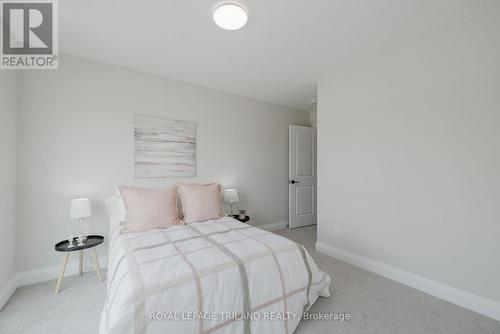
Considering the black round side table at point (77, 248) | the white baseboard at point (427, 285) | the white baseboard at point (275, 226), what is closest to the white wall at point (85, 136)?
the black round side table at point (77, 248)

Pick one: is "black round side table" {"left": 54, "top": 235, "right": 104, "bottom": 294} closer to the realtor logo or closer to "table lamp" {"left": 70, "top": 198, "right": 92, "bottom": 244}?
"table lamp" {"left": 70, "top": 198, "right": 92, "bottom": 244}

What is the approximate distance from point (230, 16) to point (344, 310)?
2.61 m

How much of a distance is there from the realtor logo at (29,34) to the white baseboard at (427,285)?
390 cm

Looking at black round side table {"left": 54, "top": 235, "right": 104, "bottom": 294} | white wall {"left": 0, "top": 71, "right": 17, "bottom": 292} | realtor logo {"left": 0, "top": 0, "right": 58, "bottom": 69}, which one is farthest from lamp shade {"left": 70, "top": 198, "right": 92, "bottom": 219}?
realtor logo {"left": 0, "top": 0, "right": 58, "bottom": 69}

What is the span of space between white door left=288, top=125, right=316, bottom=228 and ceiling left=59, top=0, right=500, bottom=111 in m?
1.52

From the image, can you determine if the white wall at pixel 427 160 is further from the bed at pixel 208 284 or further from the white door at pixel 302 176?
the white door at pixel 302 176

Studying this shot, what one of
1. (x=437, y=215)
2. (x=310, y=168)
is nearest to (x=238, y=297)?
(x=437, y=215)

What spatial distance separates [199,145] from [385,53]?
2.63m

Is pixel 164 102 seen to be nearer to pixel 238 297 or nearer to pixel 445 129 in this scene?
pixel 238 297

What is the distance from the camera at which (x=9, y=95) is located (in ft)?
6.38

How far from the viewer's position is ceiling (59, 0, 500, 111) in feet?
5.41

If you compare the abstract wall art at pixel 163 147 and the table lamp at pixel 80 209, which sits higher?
the abstract wall art at pixel 163 147

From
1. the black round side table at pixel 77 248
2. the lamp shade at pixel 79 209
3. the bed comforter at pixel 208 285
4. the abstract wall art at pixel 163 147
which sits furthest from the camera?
the abstract wall art at pixel 163 147

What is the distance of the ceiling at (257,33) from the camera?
1.65 m
